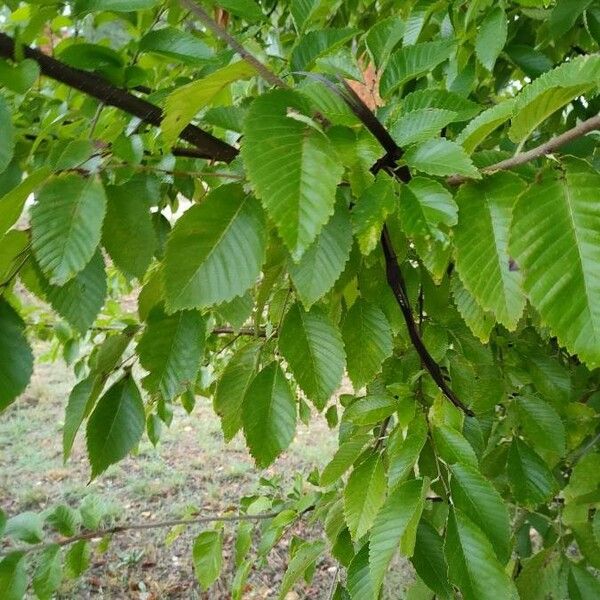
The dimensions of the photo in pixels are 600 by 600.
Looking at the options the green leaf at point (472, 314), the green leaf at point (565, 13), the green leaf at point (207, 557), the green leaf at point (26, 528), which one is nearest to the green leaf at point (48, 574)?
the green leaf at point (26, 528)

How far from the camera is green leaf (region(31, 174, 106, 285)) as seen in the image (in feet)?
1.60

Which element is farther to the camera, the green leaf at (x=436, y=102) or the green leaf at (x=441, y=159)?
the green leaf at (x=436, y=102)

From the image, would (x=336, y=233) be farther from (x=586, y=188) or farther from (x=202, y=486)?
(x=202, y=486)

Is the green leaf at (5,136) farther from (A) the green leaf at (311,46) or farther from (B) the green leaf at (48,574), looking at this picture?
(B) the green leaf at (48,574)

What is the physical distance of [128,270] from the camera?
0.60m

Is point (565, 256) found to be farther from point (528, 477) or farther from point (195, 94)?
point (528, 477)

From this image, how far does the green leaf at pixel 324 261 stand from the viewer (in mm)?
541

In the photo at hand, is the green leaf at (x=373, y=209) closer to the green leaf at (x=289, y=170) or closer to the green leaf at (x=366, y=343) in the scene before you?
the green leaf at (x=289, y=170)

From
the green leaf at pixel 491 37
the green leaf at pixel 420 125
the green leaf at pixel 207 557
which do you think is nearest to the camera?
the green leaf at pixel 420 125

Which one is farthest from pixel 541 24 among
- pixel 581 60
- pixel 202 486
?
pixel 202 486

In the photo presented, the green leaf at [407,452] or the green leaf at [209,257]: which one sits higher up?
the green leaf at [209,257]

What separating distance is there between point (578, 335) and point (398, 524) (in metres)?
0.31

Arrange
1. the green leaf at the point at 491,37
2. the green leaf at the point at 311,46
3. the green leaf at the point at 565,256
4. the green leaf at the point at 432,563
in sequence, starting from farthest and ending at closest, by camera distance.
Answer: the green leaf at the point at 491,37 → the green leaf at the point at 432,563 → the green leaf at the point at 311,46 → the green leaf at the point at 565,256

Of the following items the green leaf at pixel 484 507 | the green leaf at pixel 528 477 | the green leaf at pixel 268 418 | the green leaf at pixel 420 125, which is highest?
the green leaf at pixel 420 125
